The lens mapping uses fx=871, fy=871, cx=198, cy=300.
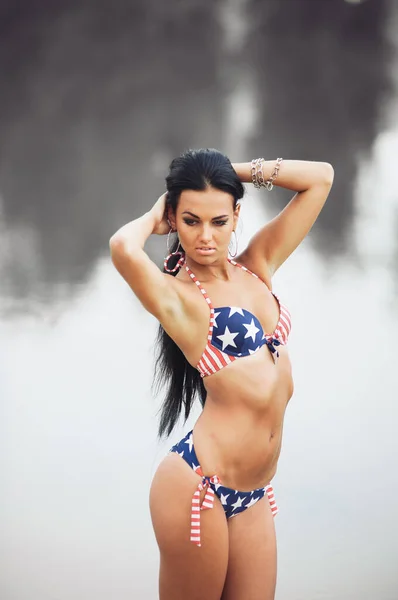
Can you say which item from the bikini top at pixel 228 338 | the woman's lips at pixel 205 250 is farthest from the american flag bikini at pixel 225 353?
the woman's lips at pixel 205 250

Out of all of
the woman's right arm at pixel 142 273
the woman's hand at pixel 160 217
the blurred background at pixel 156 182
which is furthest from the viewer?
the blurred background at pixel 156 182

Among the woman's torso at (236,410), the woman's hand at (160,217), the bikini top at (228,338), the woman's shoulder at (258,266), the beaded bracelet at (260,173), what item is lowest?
the woman's torso at (236,410)

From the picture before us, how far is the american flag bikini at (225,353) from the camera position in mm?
2049

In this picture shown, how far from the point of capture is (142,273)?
200 cm

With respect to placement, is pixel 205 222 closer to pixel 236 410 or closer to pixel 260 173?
pixel 260 173

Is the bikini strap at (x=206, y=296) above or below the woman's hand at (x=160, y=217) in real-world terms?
below

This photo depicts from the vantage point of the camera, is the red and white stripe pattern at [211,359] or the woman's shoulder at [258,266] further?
the woman's shoulder at [258,266]

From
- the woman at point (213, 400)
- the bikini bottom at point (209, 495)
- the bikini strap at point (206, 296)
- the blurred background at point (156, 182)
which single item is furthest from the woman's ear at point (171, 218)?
the blurred background at point (156, 182)

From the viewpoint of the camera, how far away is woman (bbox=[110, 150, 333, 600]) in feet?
6.72

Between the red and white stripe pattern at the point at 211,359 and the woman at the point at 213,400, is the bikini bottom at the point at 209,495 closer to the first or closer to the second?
the woman at the point at 213,400

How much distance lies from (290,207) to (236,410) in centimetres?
56

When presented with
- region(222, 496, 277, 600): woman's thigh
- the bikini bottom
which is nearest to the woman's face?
the bikini bottom

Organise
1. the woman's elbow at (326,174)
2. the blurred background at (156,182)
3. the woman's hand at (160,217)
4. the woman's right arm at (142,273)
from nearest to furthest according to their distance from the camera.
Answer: the woman's right arm at (142,273), the woman's hand at (160,217), the woman's elbow at (326,174), the blurred background at (156,182)

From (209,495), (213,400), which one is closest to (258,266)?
(213,400)
